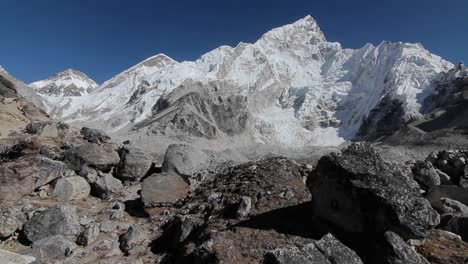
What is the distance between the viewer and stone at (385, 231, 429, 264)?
8914 millimetres

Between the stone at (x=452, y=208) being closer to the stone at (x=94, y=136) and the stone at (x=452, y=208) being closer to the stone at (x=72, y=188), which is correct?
the stone at (x=72, y=188)

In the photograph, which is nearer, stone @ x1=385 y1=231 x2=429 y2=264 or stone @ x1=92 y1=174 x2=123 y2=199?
stone @ x1=385 y1=231 x2=429 y2=264

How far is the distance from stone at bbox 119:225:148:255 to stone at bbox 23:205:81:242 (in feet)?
5.63

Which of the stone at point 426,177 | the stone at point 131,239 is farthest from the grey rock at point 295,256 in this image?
the stone at point 426,177

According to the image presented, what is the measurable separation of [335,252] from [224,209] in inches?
232

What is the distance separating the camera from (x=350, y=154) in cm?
1153

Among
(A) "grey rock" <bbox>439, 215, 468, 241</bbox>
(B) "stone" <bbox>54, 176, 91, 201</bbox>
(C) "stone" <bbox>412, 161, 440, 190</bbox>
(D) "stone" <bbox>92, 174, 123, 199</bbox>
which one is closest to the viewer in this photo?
(A) "grey rock" <bbox>439, 215, 468, 241</bbox>

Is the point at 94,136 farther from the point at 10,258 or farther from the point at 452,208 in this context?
the point at 452,208

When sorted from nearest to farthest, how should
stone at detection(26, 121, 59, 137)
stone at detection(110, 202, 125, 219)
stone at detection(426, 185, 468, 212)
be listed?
1. stone at detection(426, 185, 468, 212)
2. stone at detection(110, 202, 125, 219)
3. stone at detection(26, 121, 59, 137)

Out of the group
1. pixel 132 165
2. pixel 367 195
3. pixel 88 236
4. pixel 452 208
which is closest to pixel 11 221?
pixel 88 236

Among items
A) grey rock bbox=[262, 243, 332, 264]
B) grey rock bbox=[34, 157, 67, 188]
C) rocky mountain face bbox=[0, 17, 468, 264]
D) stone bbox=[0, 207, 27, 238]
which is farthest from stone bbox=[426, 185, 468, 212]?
grey rock bbox=[34, 157, 67, 188]

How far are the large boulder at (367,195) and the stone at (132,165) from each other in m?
10.1

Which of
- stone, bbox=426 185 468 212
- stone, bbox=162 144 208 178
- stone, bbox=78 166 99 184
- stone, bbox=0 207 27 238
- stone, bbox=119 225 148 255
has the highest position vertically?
stone, bbox=162 144 208 178

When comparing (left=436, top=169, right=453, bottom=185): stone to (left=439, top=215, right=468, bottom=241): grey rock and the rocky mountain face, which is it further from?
(left=439, top=215, right=468, bottom=241): grey rock
